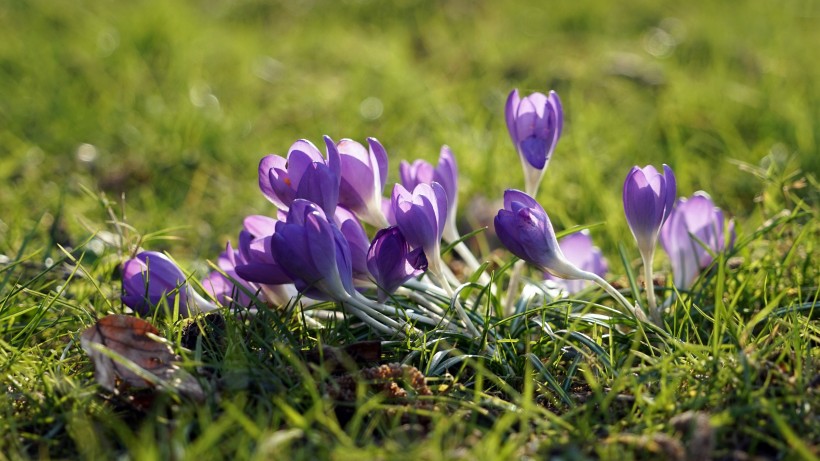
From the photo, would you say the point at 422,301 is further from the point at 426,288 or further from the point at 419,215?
the point at 419,215

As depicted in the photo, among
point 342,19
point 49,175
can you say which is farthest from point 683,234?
point 342,19

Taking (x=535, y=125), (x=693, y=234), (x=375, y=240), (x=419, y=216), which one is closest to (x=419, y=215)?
(x=419, y=216)

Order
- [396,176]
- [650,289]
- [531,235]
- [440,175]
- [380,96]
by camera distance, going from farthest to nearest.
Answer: [380,96], [396,176], [440,175], [650,289], [531,235]

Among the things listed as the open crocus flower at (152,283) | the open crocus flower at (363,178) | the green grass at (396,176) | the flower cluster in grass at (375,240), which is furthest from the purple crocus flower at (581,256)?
the open crocus flower at (152,283)

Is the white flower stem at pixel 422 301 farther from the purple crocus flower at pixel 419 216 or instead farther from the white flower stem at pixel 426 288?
the purple crocus flower at pixel 419 216

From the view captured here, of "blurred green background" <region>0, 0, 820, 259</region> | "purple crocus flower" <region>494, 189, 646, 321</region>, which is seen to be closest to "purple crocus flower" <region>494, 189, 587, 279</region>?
"purple crocus flower" <region>494, 189, 646, 321</region>

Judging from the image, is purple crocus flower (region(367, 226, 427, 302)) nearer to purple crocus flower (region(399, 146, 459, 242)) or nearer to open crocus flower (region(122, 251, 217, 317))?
purple crocus flower (region(399, 146, 459, 242))
